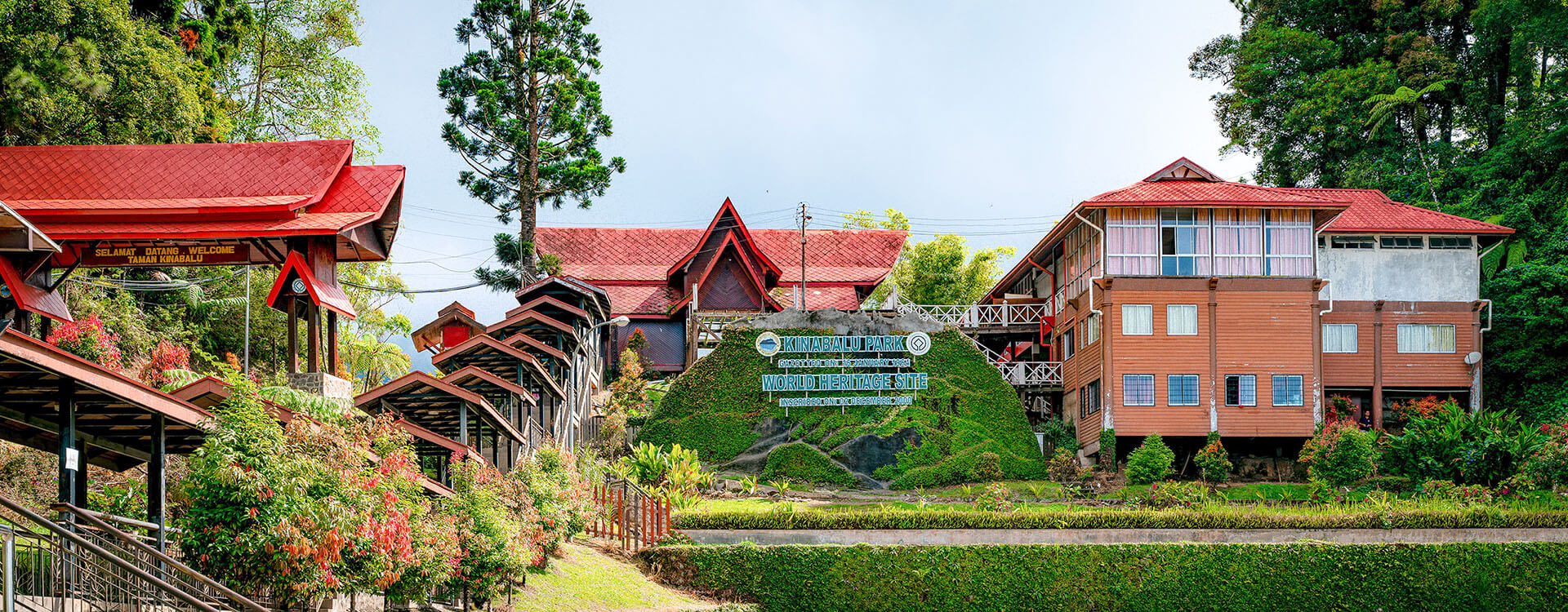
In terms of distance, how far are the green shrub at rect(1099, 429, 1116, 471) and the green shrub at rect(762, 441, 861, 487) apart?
7.16 metres

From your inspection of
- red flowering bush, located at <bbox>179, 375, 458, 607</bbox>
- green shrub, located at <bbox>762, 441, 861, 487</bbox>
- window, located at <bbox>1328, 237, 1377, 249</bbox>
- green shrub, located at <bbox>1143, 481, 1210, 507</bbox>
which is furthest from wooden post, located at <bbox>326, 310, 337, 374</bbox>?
window, located at <bbox>1328, 237, 1377, 249</bbox>

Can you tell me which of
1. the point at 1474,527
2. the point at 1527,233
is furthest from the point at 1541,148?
the point at 1474,527

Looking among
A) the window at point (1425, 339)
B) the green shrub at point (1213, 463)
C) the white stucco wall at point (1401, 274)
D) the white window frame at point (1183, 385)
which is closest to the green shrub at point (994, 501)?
the green shrub at point (1213, 463)

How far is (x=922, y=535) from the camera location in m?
30.5

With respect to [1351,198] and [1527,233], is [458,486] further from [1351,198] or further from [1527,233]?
[1527,233]

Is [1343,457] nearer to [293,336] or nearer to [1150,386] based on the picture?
[1150,386]

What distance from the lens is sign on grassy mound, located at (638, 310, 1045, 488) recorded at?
40094 mm

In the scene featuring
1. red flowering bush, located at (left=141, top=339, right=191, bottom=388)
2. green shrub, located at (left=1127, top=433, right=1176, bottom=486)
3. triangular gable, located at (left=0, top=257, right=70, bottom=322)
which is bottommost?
green shrub, located at (left=1127, top=433, right=1176, bottom=486)

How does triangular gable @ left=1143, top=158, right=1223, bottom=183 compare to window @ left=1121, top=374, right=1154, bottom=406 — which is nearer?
window @ left=1121, top=374, right=1154, bottom=406

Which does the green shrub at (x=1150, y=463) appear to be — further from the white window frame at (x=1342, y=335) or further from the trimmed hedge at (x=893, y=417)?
the white window frame at (x=1342, y=335)

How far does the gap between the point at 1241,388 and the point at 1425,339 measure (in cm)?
721

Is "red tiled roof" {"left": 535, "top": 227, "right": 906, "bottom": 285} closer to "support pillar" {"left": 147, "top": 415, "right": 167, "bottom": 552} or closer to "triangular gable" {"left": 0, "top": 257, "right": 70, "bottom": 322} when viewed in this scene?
"triangular gable" {"left": 0, "top": 257, "right": 70, "bottom": 322}

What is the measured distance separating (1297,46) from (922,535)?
32.7 m

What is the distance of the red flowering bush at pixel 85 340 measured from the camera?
69.0 ft
